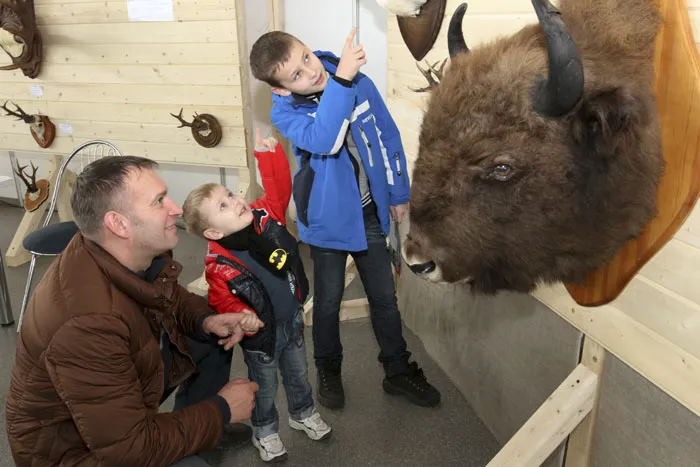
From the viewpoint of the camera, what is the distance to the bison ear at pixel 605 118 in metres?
1.10

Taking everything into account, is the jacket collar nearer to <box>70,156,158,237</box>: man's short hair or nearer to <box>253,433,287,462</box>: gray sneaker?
<box>70,156,158,237</box>: man's short hair

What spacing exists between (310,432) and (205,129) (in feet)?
7.96

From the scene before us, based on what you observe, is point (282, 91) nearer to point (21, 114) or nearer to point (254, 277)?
point (254, 277)

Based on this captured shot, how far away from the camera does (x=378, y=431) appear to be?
262cm

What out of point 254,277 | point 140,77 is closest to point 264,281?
point 254,277

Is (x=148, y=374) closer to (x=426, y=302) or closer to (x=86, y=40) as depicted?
(x=426, y=302)

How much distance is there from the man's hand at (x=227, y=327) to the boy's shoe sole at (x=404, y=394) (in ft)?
3.48

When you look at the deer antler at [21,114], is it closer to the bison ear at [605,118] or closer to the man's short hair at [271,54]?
the man's short hair at [271,54]

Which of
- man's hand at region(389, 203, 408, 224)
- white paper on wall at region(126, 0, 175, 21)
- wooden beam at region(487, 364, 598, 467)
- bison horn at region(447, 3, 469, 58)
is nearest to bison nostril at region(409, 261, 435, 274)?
bison horn at region(447, 3, 469, 58)

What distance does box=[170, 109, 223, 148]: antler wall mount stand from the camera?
397 centimetres

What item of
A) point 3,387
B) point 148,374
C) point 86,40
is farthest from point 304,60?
point 86,40

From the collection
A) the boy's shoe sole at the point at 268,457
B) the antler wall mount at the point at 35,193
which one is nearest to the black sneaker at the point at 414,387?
the boy's shoe sole at the point at 268,457

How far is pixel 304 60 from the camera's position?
2.18 meters

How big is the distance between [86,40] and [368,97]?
2.84 meters
